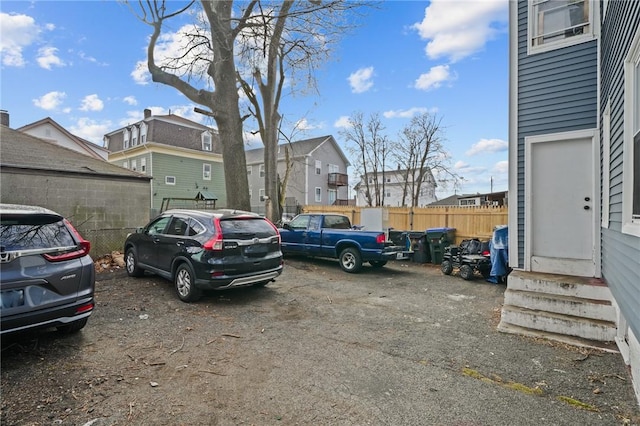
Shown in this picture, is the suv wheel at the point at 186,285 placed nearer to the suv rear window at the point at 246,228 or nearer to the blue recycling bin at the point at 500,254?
the suv rear window at the point at 246,228

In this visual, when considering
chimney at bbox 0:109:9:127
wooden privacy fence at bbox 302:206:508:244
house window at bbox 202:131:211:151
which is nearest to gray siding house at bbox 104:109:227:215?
house window at bbox 202:131:211:151

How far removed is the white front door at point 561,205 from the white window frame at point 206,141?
2668 cm

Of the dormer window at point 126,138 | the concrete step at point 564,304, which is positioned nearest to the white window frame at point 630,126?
the concrete step at point 564,304

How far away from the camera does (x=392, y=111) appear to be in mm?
21438

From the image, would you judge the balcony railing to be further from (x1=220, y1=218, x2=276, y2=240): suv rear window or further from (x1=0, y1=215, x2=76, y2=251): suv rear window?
(x1=0, y1=215, x2=76, y2=251): suv rear window

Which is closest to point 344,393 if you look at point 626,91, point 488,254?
point 626,91

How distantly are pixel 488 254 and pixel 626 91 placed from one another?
5431 mm

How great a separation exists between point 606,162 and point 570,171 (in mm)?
766

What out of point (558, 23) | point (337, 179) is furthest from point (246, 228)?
point (337, 179)

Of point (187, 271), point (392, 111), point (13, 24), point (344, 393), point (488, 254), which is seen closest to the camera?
point (344, 393)

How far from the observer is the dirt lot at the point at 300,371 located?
2.57m

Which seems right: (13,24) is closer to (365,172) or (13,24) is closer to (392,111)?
(392,111)

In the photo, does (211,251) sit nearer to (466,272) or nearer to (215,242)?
(215,242)

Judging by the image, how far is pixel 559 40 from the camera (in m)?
5.52
